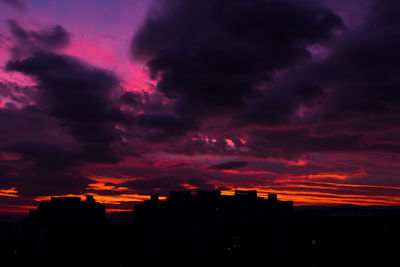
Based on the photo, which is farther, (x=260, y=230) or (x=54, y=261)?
(x=54, y=261)

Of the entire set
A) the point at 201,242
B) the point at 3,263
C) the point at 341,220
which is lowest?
the point at 3,263

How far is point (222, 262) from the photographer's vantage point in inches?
4867

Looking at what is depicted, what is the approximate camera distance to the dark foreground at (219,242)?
85.9m

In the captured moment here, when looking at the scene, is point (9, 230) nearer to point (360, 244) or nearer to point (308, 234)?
point (308, 234)

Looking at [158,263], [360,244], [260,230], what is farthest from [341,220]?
[158,263]

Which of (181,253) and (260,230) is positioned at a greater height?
(260,230)

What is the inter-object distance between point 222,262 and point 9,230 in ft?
393

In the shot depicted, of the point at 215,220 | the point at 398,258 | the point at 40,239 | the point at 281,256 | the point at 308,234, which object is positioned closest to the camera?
the point at 398,258

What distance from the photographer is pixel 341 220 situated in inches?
3482

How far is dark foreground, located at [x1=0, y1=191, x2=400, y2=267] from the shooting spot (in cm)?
8594

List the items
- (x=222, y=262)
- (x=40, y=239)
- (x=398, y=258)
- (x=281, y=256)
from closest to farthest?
1. (x=398, y=258)
2. (x=281, y=256)
3. (x=222, y=262)
4. (x=40, y=239)

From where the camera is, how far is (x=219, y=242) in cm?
12888

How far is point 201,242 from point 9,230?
10788 cm

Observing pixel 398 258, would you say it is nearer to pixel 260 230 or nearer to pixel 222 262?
pixel 260 230
